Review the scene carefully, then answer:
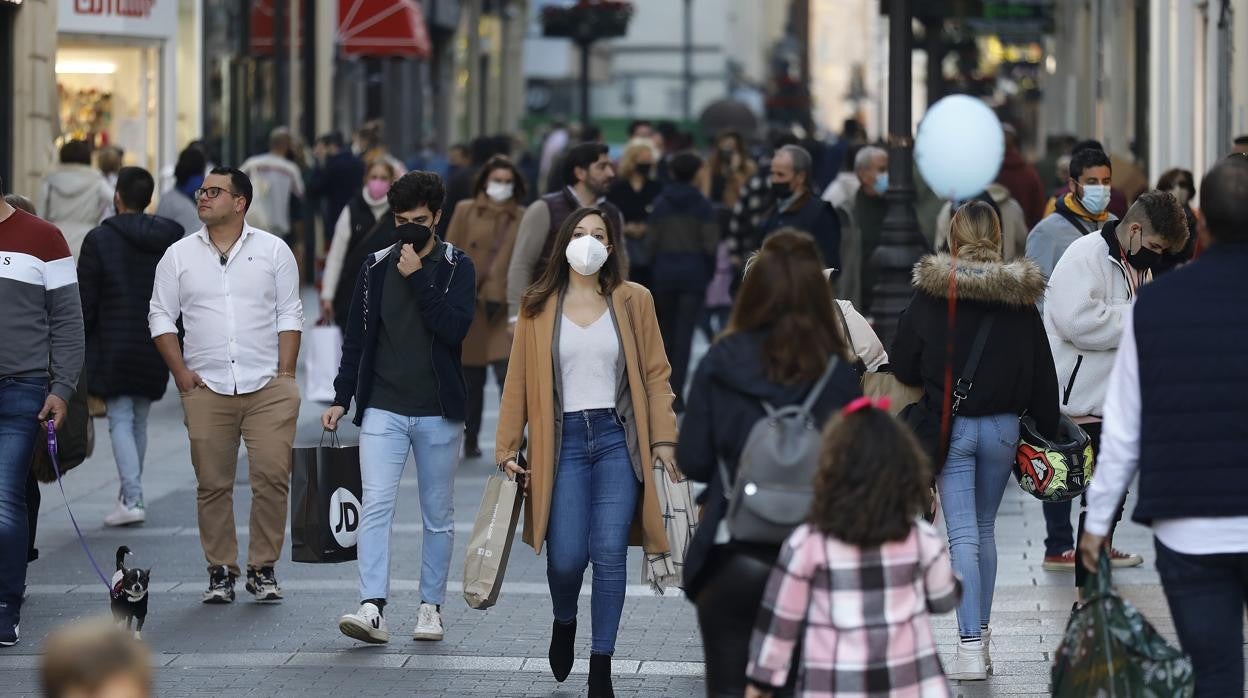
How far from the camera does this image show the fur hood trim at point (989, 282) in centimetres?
741

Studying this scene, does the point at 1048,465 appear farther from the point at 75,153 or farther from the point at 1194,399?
the point at 75,153

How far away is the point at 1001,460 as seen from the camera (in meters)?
7.63

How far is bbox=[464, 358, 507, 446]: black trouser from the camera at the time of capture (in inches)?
540

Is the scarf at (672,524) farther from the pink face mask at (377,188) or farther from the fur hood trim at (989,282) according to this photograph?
the pink face mask at (377,188)

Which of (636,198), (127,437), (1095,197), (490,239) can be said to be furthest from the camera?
(636,198)

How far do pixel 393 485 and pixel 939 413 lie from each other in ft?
7.20

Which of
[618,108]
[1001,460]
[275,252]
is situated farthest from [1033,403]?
[618,108]

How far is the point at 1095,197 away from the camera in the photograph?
994 centimetres

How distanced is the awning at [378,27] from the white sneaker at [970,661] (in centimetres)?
2333

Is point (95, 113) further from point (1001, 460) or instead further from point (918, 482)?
point (918, 482)

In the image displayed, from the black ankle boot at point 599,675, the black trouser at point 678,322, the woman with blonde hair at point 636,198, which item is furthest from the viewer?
the black trouser at point 678,322

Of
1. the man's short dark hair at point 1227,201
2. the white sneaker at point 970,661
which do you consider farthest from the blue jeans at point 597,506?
Answer: the man's short dark hair at point 1227,201

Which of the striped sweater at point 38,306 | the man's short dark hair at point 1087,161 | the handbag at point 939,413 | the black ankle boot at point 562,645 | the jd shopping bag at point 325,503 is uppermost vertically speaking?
the man's short dark hair at point 1087,161

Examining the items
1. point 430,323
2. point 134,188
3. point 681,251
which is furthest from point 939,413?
point 681,251
